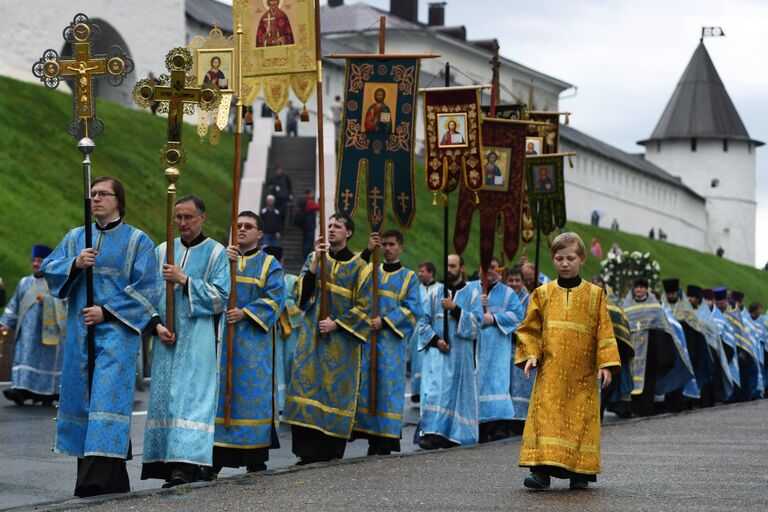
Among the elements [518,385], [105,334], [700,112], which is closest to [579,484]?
[105,334]

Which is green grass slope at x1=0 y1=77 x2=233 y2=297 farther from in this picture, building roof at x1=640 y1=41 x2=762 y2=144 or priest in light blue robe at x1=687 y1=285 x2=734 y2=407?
building roof at x1=640 y1=41 x2=762 y2=144

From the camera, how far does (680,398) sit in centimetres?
2039

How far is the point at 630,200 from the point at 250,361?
7318cm

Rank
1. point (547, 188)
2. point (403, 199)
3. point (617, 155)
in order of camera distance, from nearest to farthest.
Answer: point (403, 199), point (547, 188), point (617, 155)

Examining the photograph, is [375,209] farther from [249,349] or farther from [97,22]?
[97,22]

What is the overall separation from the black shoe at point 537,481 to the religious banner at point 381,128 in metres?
4.46

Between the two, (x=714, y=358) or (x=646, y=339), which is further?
(x=714, y=358)

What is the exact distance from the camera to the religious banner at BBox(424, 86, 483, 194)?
1526 centimetres

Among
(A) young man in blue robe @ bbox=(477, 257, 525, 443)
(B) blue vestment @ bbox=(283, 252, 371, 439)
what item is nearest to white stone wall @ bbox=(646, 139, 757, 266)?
(A) young man in blue robe @ bbox=(477, 257, 525, 443)

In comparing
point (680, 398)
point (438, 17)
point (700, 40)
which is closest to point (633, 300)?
point (680, 398)

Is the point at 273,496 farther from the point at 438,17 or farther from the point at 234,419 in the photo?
the point at 438,17

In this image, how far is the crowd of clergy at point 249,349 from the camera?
9602 millimetres

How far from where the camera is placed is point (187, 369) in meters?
10.1

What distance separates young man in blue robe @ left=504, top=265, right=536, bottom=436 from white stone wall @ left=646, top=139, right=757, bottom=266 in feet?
262
